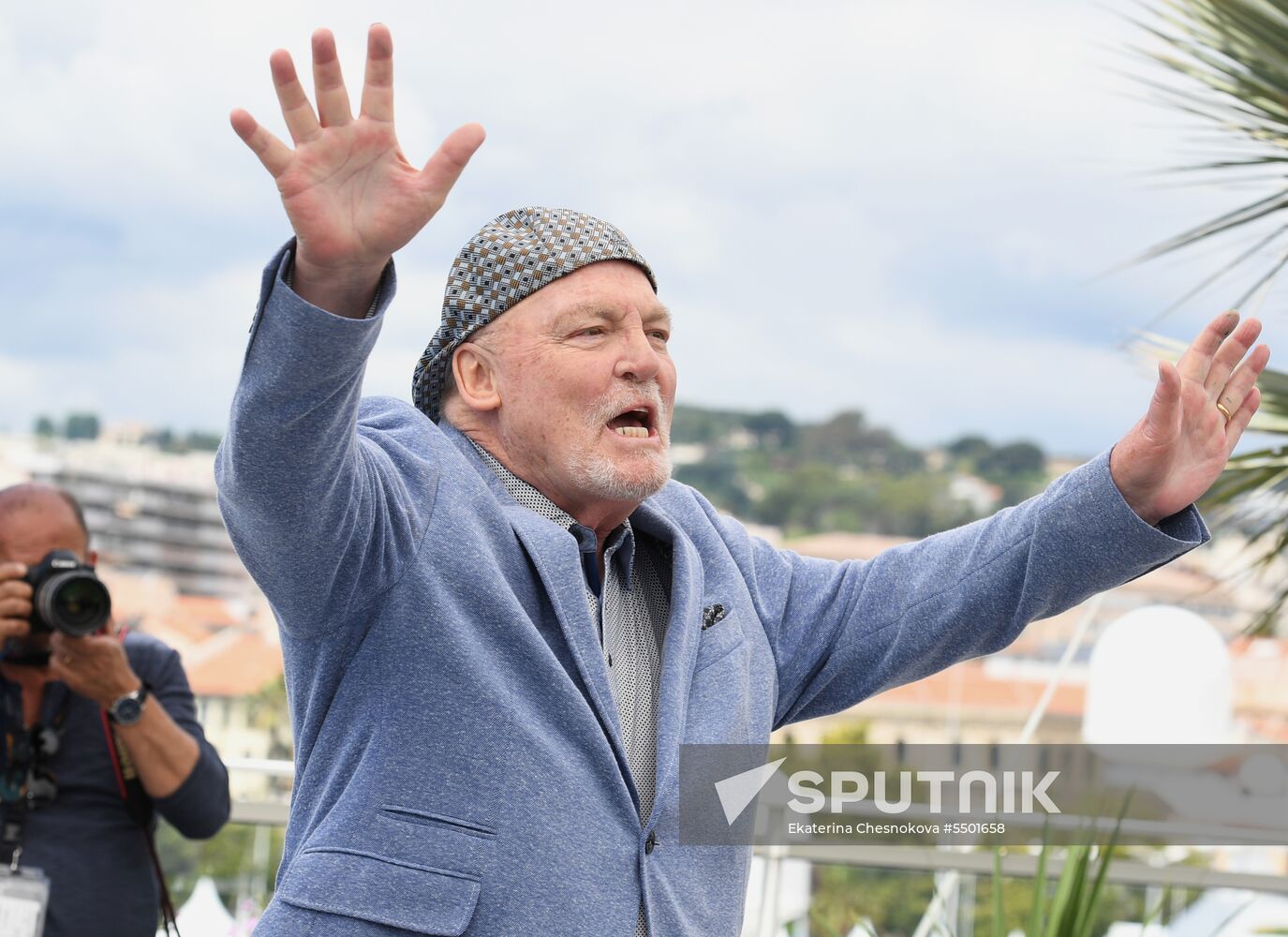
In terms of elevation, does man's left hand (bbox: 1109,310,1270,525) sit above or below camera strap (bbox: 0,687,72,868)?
above

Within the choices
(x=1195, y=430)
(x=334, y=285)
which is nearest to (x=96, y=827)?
(x=334, y=285)

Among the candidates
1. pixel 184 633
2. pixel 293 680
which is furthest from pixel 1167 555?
pixel 184 633

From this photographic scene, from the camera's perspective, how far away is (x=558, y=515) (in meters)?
1.66

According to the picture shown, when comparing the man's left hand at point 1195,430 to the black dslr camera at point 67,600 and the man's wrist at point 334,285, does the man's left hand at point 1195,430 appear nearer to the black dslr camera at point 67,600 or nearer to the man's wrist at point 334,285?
the man's wrist at point 334,285

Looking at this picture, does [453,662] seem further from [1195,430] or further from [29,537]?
[29,537]

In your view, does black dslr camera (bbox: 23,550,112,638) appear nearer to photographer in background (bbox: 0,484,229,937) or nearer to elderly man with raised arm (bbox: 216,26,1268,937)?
photographer in background (bbox: 0,484,229,937)

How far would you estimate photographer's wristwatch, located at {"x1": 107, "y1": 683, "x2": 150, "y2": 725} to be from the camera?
7.55 ft

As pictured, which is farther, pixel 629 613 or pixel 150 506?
pixel 150 506

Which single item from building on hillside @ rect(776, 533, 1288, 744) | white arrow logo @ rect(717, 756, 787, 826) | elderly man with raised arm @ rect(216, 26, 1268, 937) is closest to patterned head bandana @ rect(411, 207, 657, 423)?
elderly man with raised arm @ rect(216, 26, 1268, 937)

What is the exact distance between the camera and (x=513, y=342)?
1.69 meters

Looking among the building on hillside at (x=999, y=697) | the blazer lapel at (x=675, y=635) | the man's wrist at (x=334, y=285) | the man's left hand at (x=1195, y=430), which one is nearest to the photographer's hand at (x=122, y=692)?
the blazer lapel at (x=675, y=635)

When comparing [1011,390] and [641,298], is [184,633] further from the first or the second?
[641,298]

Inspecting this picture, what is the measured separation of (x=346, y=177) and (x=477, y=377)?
1.74 feet

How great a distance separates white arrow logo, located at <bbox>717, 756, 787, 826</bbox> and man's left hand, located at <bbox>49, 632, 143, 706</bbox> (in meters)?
1.14
